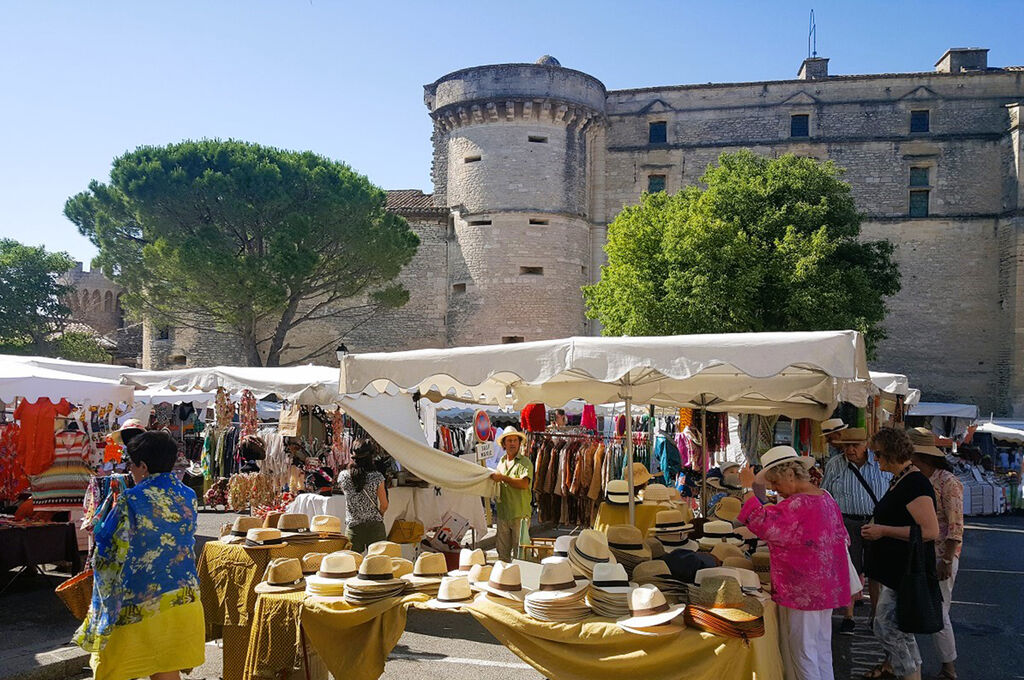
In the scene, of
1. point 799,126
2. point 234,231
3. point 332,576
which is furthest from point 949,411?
point 234,231

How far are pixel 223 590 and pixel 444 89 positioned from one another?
83.1ft

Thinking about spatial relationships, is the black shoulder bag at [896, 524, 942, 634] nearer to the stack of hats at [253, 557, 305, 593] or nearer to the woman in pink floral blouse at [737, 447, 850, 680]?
the woman in pink floral blouse at [737, 447, 850, 680]

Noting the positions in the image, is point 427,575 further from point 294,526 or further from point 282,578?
point 294,526

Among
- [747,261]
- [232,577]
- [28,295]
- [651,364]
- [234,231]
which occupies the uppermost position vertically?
[234,231]

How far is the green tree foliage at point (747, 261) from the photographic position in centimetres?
1931

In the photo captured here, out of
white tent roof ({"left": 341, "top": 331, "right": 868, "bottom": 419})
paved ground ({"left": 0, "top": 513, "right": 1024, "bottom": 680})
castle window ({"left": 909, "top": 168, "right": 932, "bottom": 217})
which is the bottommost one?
paved ground ({"left": 0, "top": 513, "right": 1024, "bottom": 680})

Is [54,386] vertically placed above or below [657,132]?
below

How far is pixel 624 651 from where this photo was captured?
12.6 ft

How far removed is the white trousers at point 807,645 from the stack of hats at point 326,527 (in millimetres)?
3177

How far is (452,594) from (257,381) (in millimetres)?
6034

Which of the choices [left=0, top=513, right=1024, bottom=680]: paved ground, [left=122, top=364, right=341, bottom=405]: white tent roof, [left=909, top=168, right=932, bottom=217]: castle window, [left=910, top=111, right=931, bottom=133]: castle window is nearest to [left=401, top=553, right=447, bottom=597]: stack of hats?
[left=0, top=513, right=1024, bottom=680]: paved ground

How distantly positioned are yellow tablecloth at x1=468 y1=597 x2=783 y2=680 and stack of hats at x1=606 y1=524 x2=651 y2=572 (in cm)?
83

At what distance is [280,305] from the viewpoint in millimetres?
24969

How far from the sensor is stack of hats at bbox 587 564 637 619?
4047 mm
